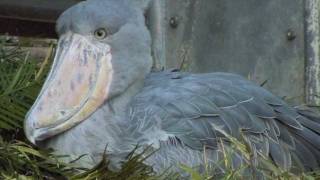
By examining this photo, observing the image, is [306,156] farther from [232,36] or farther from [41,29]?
[41,29]

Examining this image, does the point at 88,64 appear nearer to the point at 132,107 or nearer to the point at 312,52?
the point at 132,107

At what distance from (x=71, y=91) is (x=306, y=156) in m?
0.54

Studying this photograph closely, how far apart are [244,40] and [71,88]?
0.77 m

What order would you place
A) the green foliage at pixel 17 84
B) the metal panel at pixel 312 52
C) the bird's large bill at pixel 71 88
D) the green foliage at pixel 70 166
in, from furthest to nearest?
the metal panel at pixel 312 52 < the green foliage at pixel 17 84 < the bird's large bill at pixel 71 88 < the green foliage at pixel 70 166

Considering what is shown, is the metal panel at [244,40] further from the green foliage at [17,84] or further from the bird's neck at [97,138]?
the bird's neck at [97,138]

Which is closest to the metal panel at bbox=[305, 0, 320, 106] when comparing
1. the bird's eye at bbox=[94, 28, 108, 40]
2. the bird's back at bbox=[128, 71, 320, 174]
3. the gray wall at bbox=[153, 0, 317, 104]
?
the gray wall at bbox=[153, 0, 317, 104]

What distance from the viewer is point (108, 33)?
183 centimetres

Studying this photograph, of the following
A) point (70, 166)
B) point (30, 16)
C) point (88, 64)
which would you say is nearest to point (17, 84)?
point (88, 64)

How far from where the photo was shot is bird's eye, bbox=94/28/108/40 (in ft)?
5.95

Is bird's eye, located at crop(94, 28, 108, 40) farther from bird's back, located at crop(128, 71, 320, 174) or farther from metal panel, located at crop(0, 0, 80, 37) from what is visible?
metal panel, located at crop(0, 0, 80, 37)

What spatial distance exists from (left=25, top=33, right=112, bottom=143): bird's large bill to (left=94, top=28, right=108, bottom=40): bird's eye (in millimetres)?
17

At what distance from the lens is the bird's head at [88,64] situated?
1.75 meters

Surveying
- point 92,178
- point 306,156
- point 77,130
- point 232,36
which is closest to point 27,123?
point 77,130

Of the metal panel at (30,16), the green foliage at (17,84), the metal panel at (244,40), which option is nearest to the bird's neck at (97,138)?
the green foliage at (17,84)
